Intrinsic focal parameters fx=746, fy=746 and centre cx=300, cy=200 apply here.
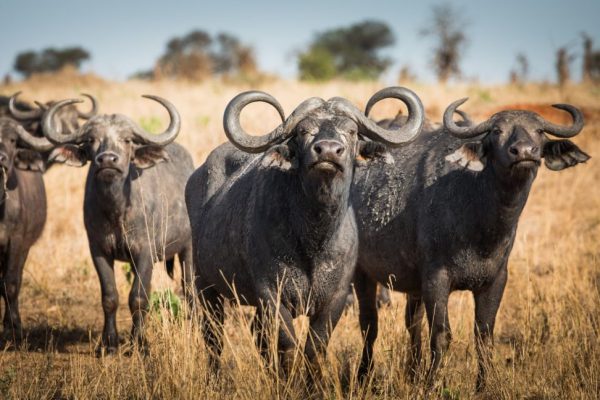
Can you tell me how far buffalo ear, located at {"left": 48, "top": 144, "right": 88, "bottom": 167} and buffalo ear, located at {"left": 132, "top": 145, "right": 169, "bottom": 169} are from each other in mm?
541

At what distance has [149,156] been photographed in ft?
25.5

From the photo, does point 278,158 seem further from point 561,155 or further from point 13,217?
point 13,217

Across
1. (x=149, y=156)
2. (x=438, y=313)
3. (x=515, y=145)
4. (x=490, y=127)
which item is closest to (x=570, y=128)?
(x=490, y=127)

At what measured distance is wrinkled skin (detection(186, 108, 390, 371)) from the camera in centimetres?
464

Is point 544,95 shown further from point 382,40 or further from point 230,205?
point 382,40

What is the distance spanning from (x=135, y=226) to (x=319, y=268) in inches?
132

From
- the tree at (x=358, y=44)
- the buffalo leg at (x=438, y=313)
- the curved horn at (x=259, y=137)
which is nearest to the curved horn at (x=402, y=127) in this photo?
the curved horn at (x=259, y=137)

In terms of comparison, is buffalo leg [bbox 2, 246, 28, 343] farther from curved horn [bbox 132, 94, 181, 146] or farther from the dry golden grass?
curved horn [bbox 132, 94, 181, 146]

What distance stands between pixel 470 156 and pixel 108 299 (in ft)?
12.7

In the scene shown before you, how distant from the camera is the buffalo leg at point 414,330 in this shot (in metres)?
5.74

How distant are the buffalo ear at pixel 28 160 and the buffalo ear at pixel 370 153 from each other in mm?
4575

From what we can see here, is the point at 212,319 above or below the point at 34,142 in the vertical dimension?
below

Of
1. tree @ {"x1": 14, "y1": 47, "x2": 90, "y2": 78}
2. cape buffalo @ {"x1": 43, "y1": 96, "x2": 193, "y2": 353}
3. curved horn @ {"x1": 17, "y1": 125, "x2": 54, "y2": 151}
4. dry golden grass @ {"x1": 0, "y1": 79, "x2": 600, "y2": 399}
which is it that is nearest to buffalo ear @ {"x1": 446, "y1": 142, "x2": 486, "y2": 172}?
dry golden grass @ {"x1": 0, "y1": 79, "x2": 600, "y2": 399}

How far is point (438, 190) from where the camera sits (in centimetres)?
592
